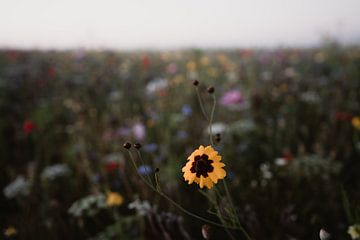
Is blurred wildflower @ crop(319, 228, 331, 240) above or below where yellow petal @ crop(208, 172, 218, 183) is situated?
below

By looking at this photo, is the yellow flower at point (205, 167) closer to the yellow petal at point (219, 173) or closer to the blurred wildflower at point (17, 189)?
the yellow petal at point (219, 173)

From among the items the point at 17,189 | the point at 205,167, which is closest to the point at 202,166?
the point at 205,167

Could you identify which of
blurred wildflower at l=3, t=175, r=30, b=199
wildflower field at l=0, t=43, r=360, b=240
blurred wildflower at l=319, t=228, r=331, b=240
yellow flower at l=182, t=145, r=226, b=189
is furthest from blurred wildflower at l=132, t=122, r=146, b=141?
blurred wildflower at l=319, t=228, r=331, b=240

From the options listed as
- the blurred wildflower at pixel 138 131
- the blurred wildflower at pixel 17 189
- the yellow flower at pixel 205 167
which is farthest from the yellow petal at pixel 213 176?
the blurred wildflower at pixel 138 131

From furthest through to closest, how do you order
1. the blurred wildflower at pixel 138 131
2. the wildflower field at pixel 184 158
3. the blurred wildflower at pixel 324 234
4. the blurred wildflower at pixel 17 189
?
the blurred wildflower at pixel 138 131, the blurred wildflower at pixel 17 189, the wildflower field at pixel 184 158, the blurred wildflower at pixel 324 234

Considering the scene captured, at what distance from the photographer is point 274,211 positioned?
182 cm

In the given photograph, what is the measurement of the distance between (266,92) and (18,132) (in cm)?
252

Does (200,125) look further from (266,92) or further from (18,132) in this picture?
(18,132)

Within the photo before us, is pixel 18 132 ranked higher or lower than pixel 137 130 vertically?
higher

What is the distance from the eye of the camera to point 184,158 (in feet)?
8.87

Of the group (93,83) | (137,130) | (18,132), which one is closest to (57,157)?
(18,132)

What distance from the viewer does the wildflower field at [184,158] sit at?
172 centimetres

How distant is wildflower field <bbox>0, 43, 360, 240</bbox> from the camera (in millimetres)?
1719

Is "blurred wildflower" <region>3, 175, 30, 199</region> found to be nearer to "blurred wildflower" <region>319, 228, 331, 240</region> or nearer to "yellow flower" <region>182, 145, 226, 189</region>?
"yellow flower" <region>182, 145, 226, 189</region>
